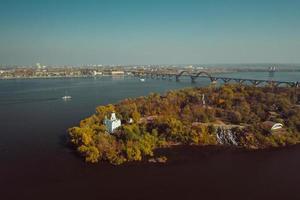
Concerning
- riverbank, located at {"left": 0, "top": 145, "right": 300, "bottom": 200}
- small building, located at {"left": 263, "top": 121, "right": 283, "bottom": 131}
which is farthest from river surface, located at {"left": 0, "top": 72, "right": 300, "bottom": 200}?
small building, located at {"left": 263, "top": 121, "right": 283, "bottom": 131}

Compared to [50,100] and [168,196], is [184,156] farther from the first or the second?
[50,100]

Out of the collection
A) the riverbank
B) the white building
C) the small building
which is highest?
the white building

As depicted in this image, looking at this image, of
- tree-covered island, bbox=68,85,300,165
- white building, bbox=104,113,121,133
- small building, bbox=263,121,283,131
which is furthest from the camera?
small building, bbox=263,121,283,131

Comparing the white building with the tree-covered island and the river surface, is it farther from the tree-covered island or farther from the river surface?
the river surface

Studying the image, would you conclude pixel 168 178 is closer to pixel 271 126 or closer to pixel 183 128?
pixel 183 128

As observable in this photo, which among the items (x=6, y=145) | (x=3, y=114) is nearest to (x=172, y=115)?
(x=6, y=145)

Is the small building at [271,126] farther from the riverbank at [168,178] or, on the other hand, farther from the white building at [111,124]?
the white building at [111,124]

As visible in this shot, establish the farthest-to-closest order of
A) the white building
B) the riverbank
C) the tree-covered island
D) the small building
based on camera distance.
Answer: the small building, the white building, the tree-covered island, the riverbank

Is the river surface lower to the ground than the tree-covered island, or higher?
lower
